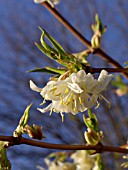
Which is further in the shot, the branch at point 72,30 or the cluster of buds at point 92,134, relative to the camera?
the branch at point 72,30

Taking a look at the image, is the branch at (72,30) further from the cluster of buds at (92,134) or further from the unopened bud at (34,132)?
the unopened bud at (34,132)

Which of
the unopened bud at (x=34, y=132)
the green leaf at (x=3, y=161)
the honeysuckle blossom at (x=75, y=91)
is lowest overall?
the green leaf at (x=3, y=161)

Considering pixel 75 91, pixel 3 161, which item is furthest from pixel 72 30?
pixel 3 161

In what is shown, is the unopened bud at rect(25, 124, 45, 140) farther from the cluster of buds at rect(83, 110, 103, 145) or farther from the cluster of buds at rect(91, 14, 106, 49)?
the cluster of buds at rect(91, 14, 106, 49)

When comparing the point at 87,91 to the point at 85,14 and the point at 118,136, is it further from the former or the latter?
the point at 85,14

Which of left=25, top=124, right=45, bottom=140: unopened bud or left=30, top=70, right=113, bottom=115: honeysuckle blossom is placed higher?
left=30, top=70, right=113, bottom=115: honeysuckle blossom

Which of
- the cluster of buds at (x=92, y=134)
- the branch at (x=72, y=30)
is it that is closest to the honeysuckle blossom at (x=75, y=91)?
the cluster of buds at (x=92, y=134)

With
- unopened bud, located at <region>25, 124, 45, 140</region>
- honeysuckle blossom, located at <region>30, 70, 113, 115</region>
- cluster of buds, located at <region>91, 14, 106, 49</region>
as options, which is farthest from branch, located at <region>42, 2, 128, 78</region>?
unopened bud, located at <region>25, 124, 45, 140</region>

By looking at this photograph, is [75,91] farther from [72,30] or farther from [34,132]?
[72,30]

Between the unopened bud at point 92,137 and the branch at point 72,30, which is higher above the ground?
the branch at point 72,30

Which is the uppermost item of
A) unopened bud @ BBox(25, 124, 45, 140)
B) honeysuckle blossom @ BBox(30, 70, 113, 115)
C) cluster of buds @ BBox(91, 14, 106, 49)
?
cluster of buds @ BBox(91, 14, 106, 49)
